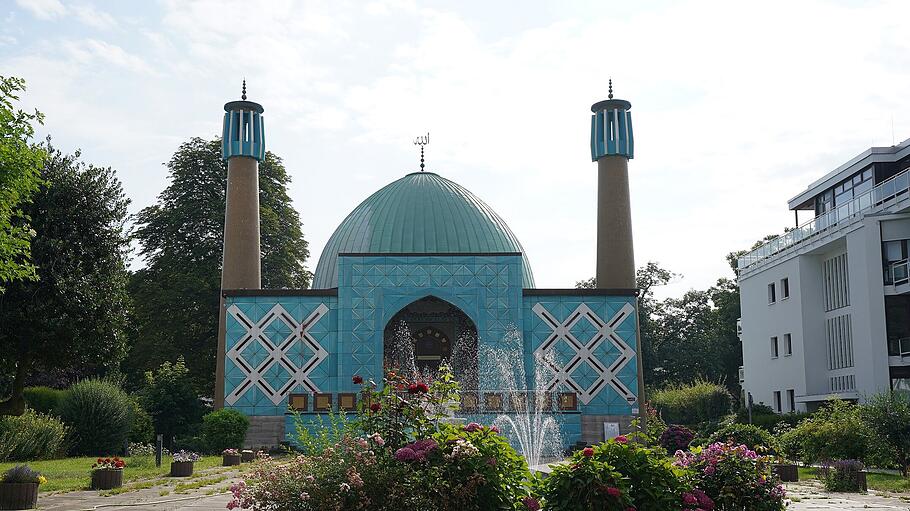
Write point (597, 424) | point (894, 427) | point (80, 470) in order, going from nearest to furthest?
point (80, 470), point (894, 427), point (597, 424)

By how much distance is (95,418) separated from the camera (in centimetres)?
2512

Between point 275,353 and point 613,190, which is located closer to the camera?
point 275,353

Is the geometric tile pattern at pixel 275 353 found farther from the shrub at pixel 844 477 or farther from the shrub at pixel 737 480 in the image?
the shrub at pixel 737 480

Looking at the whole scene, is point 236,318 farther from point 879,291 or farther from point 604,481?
point 604,481

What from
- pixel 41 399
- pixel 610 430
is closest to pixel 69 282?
pixel 41 399

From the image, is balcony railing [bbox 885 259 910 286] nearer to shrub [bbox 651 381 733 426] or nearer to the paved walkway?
shrub [bbox 651 381 733 426]

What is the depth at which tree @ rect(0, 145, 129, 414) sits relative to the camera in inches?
813

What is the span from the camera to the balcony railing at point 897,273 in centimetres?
2886

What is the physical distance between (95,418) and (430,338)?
489 inches

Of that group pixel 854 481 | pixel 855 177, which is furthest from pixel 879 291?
pixel 854 481

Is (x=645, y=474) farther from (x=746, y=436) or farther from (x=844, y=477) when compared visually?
(x=746, y=436)

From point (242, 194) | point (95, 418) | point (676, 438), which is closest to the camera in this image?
point (676, 438)

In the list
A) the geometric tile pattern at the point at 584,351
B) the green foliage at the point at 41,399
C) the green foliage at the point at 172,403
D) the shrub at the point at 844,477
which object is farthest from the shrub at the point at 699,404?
the green foliage at the point at 41,399

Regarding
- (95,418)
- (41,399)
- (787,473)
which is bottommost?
(787,473)
